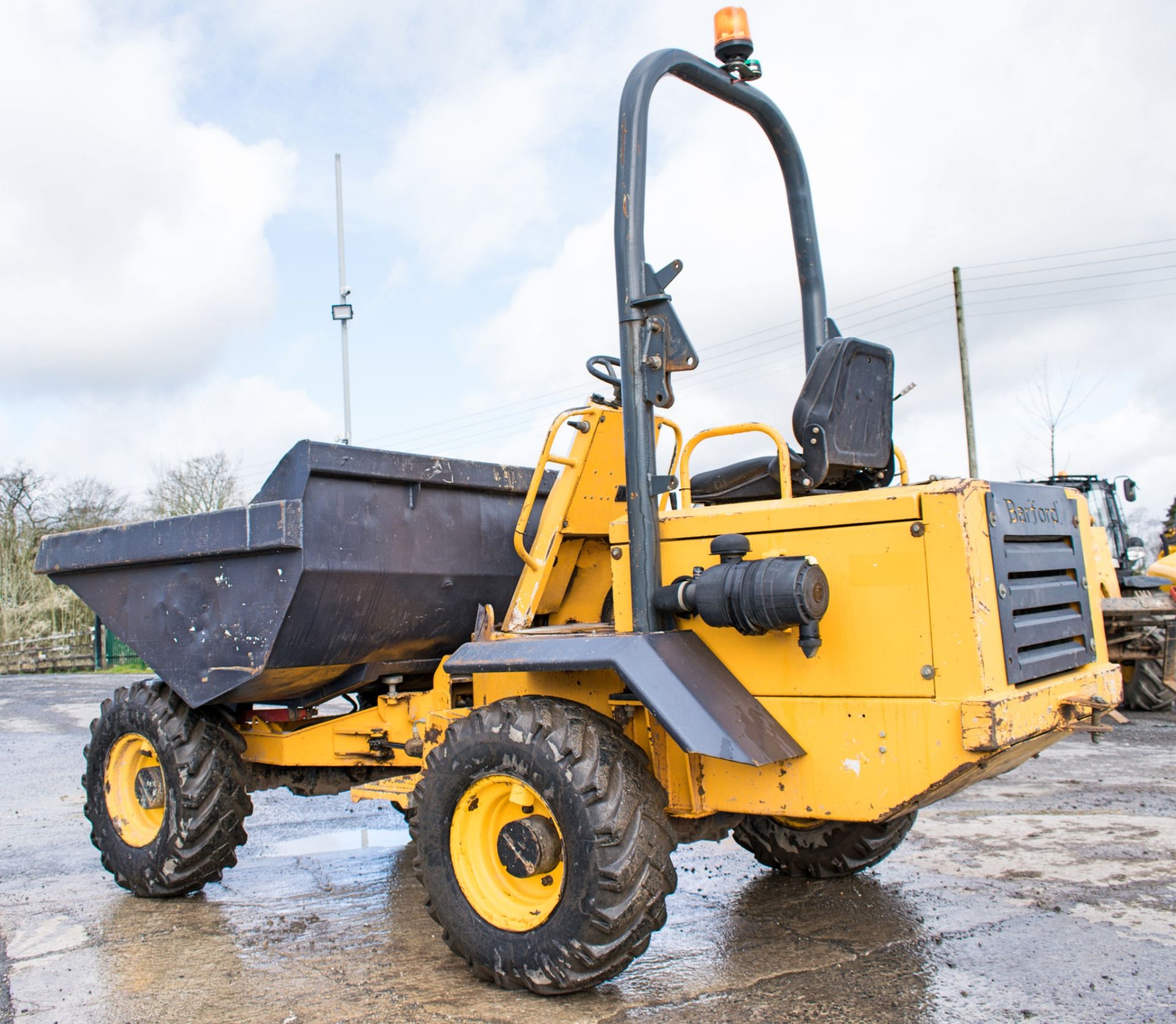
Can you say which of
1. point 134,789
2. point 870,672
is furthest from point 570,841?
point 134,789

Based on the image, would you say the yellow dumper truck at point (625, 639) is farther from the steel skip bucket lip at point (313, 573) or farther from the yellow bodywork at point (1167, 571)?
the yellow bodywork at point (1167, 571)

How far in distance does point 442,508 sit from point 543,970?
2074 millimetres

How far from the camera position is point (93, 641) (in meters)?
28.0

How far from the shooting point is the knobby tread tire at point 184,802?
486 centimetres

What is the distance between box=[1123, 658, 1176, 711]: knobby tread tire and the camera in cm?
1111

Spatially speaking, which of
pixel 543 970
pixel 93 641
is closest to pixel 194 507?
pixel 93 641

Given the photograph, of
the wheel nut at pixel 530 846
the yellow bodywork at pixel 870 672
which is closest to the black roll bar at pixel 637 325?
the yellow bodywork at pixel 870 672

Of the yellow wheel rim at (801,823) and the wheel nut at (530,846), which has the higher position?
the wheel nut at (530,846)

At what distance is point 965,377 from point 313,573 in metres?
18.5

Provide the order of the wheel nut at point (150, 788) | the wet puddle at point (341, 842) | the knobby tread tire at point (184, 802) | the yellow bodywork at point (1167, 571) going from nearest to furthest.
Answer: the knobby tread tire at point (184, 802) < the wheel nut at point (150, 788) < the wet puddle at point (341, 842) < the yellow bodywork at point (1167, 571)

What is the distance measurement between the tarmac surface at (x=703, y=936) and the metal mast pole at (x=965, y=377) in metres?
14.2

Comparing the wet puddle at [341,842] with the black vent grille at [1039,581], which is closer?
the black vent grille at [1039,581]

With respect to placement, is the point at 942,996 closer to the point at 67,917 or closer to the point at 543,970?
the point at 543,970

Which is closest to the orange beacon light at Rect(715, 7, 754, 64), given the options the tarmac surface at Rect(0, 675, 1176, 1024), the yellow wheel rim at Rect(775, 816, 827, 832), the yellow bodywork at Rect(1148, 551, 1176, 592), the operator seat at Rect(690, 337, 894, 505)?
the operator seat at Rect(690, 337, 894, 505)
